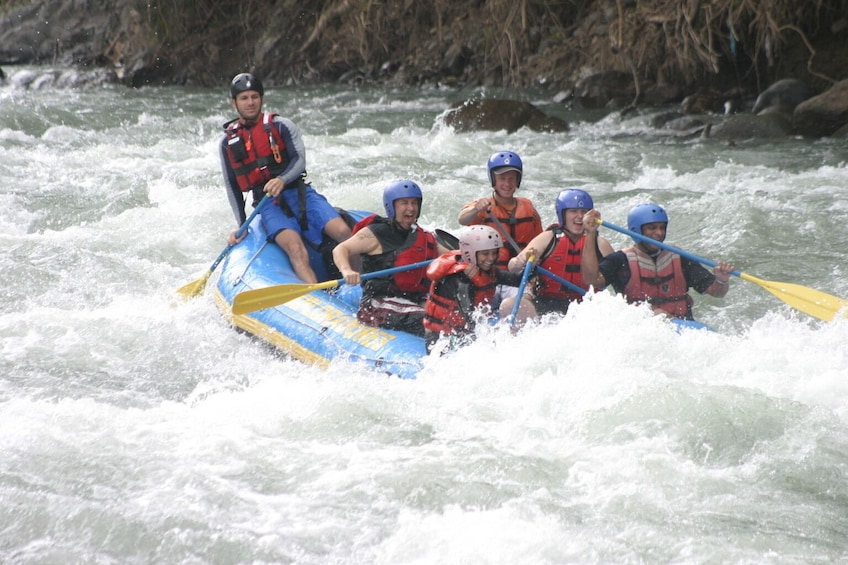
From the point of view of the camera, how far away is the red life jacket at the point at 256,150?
6711 millimetres

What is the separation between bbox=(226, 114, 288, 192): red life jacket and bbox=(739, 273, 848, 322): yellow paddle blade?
3033 millimetres

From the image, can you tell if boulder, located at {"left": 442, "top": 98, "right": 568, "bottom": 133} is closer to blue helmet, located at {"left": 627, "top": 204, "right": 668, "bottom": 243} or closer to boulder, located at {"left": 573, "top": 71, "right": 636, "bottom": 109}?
boulder, located at {"left": 573, "top": 71, "right": 636, "bottom": 109}

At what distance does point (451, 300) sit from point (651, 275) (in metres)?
1.16

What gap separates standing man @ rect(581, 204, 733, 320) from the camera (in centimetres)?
557

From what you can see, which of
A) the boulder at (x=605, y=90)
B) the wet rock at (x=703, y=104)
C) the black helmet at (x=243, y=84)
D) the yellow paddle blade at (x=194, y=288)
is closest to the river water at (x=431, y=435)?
the yellow paddle blade at (x=194, y=288)

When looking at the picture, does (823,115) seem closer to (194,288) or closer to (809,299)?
(809,299)

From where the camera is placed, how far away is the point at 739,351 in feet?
16.4

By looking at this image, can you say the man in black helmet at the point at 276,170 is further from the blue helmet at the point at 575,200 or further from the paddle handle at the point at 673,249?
the paddle handle at the point at 673,249

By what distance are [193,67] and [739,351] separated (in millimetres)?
16066

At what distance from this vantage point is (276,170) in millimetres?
6797

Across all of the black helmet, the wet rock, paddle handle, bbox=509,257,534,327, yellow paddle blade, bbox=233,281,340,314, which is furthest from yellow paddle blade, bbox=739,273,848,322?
the wet rock

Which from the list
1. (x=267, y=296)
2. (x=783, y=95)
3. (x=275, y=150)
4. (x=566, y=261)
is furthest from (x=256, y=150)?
(x=783, y=95)

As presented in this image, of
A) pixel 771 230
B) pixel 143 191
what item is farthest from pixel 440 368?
pixel 143 191

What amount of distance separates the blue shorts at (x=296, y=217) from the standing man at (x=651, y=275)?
199 centimetres
